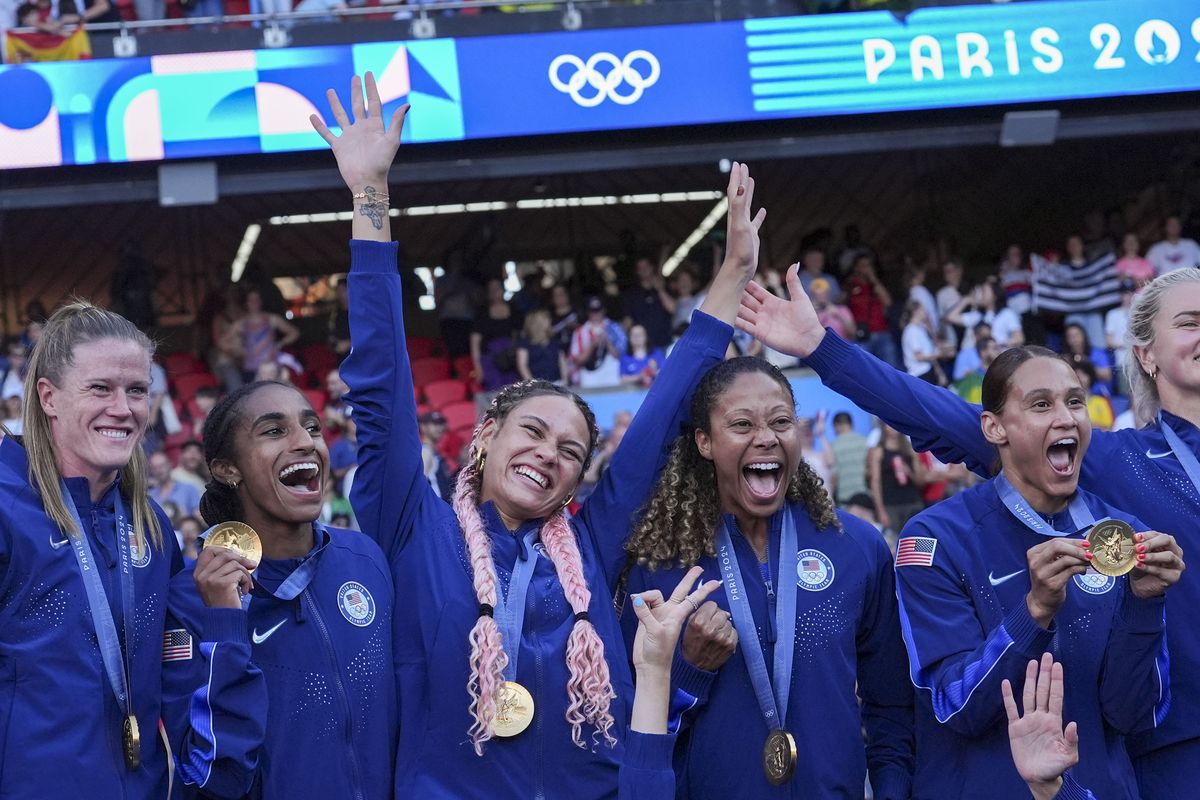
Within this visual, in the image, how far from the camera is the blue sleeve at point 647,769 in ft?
9.04

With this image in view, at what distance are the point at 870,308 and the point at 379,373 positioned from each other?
407 inches

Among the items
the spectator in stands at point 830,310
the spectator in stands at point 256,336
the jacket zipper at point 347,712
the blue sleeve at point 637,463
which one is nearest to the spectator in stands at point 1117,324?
the spectator in stands at point 830,310

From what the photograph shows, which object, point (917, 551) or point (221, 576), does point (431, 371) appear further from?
point (221, 576)

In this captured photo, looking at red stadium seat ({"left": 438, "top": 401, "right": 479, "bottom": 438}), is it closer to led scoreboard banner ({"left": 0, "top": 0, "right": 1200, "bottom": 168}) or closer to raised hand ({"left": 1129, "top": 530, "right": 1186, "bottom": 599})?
led scoreboard banner ({"left": 0, "top": 0, "right": 1200, "bottom": 168})

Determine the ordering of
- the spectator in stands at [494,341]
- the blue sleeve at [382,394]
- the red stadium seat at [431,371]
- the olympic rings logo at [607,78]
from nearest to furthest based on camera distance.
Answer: the blue sleeve at [382,394] < the olympic rings logo at [607,78] < the spectator in stands at [494,341] < the red stadium seat at [431,371]

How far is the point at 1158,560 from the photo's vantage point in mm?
3105

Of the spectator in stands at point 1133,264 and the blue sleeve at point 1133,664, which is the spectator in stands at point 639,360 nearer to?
the spectator in stands at point 1133,264

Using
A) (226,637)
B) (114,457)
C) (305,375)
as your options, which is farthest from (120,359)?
(305,375)

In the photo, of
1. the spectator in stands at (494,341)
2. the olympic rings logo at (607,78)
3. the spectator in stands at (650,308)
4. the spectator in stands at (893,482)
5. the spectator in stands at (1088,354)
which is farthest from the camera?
the spectator in stands at (650,308)

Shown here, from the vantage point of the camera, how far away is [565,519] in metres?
3.57

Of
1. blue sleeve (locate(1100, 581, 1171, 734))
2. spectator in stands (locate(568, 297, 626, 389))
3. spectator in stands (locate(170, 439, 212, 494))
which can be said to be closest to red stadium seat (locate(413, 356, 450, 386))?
spectator in stands (locate(568, 297, 626, 389))

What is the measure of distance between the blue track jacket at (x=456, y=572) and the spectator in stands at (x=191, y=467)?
7503mm

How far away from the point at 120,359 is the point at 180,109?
29.6ft

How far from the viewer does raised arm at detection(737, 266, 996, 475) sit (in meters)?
3.89
